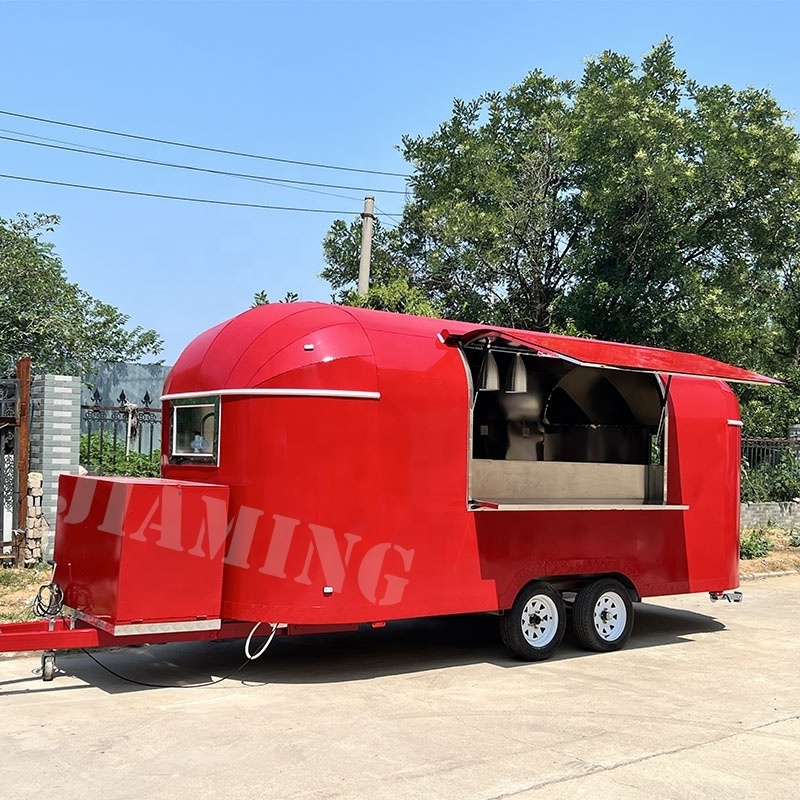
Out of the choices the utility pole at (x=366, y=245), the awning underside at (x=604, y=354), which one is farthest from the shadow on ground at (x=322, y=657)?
the utility pole at (x=366, y=245)

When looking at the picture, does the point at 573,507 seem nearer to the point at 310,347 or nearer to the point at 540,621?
the point at 540,621

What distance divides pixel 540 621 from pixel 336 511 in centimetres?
267

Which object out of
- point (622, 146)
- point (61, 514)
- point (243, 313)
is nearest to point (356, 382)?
point (243, 313)

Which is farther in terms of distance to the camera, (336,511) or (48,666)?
(336,511)

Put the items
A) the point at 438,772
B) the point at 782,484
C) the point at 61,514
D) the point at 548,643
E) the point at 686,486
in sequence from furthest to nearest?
the point at 782,484
the point at 686,486
the point at 548,643
the point at 61,514
the point at 438,772

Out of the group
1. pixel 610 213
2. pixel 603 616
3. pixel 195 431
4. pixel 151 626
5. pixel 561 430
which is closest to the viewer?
pixel 151 626

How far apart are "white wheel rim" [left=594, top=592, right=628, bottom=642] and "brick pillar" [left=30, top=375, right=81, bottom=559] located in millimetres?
6774

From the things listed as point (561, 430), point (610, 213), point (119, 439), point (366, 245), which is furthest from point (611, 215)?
point (119, 439)

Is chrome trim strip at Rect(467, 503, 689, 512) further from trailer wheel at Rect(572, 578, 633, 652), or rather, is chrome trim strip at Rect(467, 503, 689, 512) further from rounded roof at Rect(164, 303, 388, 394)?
rounded roof at Rect(164, 303, 388, 394)

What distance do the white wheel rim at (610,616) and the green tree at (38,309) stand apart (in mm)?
13282

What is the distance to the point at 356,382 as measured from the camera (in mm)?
8508

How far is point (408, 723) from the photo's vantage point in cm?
727

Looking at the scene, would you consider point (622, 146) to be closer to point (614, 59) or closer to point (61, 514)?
point (614, 59)

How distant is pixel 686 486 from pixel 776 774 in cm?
507
